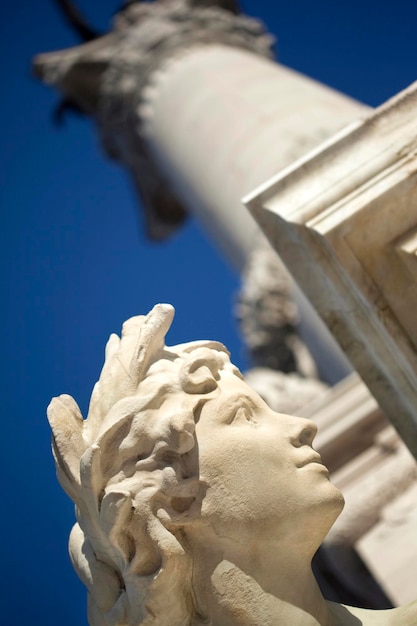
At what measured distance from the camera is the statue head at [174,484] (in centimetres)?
287

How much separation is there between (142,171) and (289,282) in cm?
631

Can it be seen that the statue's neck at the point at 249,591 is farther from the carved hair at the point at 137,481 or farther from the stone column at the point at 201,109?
the stone column at the point at 201,109

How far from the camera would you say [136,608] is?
288cm

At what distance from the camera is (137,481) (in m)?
2.91

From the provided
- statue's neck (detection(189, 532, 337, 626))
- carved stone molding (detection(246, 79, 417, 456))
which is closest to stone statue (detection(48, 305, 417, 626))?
statue's neck (detection(189, 532, 337, 626))

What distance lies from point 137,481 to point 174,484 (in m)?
0.13

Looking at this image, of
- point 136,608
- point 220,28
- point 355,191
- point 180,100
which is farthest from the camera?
point 220,28

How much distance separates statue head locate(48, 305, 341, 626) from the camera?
287 centimetres

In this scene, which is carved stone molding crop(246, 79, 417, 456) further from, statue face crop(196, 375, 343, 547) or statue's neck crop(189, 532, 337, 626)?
statue's neck crop(189, 532, 337, 626)

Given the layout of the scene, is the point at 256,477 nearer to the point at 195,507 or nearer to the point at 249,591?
the point at 195,507

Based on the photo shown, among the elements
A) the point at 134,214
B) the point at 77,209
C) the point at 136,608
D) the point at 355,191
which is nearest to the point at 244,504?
the point at 136,608

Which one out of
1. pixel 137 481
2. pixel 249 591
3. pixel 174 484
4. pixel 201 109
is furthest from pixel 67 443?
pixel 201 109

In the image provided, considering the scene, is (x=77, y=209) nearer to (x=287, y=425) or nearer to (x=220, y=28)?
(x=220, y=28)

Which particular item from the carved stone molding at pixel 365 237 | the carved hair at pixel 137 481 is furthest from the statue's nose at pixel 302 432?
the carved stone molding at pixel 365 237
